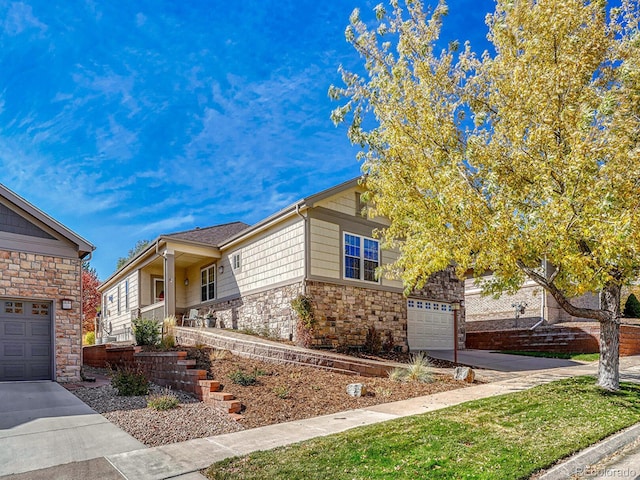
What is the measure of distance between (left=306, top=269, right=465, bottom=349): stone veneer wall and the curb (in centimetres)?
849

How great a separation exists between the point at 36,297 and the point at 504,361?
14.1 meters

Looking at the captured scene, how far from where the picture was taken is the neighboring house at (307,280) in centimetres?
1446

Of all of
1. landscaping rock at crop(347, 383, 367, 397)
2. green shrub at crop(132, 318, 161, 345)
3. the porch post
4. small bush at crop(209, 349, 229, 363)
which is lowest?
landscaping rock at crop(347, 383, 367, 397)

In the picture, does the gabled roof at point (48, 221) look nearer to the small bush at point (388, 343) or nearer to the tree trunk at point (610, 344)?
the small bush at point (388, 343)

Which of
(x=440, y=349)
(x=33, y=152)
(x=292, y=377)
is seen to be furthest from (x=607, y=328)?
(x=33, y=152)

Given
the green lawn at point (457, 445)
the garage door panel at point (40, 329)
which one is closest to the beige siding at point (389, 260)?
the green lawn at point (457, 445)

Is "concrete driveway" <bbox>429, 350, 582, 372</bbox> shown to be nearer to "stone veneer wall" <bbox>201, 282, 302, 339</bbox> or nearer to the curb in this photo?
"stone veneer wall" <bbox>201, 282, 302, 339</bbox>

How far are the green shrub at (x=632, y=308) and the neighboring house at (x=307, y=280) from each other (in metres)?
9.12

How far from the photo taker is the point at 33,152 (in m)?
23.4

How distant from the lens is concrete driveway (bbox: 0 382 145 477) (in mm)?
5680

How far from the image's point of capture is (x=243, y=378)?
9.41 metres

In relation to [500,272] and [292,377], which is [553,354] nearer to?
[500,272]

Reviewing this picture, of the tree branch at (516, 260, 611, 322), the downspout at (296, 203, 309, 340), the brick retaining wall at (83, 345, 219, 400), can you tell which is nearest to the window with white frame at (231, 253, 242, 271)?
the downspout at (296, 203, 309, 340)

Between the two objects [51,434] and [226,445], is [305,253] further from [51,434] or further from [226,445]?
[51,434]
